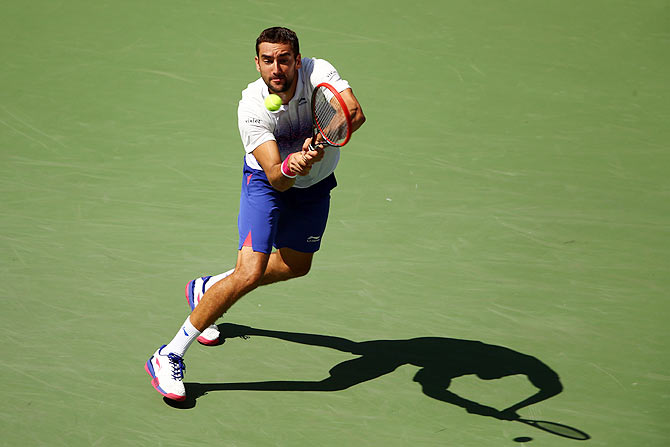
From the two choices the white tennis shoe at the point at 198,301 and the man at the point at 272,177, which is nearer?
the man at the point at 272,177

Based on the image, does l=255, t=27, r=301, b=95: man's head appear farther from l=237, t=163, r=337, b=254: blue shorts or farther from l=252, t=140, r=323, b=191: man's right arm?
l=237, t=163, r=337, b=254: blue shorts

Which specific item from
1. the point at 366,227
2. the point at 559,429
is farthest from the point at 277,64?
the point at 366,227

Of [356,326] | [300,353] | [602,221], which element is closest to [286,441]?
[300,353]

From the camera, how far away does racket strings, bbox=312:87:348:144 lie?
4363 millimetres

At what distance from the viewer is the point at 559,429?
14.7 ft

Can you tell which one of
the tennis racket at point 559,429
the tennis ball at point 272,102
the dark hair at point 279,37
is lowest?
the tennis racket at point 559,429

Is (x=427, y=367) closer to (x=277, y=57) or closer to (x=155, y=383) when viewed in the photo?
(x=155, y=383)

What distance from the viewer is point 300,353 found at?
522 cm

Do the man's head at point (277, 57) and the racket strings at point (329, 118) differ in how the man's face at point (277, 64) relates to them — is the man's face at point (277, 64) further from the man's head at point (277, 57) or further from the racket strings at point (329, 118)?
the racket strings at point (329, 118)

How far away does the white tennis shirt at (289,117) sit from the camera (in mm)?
4609

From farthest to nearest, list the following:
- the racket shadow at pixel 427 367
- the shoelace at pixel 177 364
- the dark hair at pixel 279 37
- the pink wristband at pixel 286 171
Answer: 1. the racket shadow at pixel 427 367
2. the shoelace at pixel 177 364
3. the dark hair at pixel 279 37
4. the pink wristband at pixel 286 171

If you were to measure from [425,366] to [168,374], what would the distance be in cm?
150

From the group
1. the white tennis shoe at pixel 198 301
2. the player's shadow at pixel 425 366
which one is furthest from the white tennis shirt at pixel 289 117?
the player's shadow at pixel 425 366

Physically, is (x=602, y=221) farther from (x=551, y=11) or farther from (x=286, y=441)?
(x=551, y=11)
